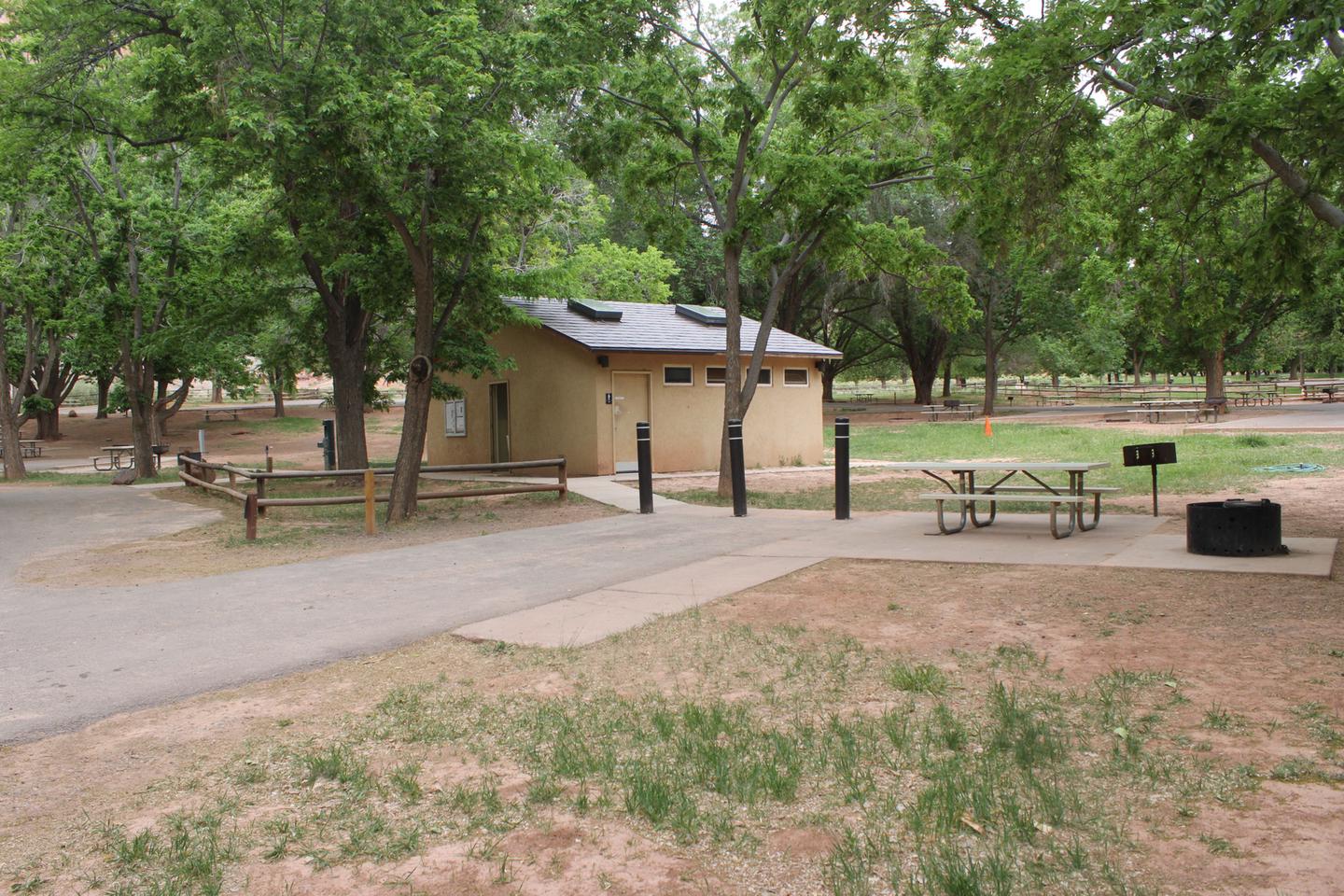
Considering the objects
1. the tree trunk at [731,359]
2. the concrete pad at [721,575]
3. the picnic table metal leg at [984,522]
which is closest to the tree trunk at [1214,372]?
the tree trunk at [731,359]

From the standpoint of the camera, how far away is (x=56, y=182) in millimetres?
21594

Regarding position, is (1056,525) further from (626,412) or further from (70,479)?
(70,479)

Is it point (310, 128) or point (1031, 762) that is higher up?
point (310, 128)

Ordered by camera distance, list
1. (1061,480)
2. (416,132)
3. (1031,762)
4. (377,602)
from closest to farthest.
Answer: (1031,762) < (377,602) < (416,132) < (1061,480)

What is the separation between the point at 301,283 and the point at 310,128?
34.4ft

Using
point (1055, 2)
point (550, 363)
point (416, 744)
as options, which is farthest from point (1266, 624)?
point (550, 363)

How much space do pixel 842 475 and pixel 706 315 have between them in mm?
12927

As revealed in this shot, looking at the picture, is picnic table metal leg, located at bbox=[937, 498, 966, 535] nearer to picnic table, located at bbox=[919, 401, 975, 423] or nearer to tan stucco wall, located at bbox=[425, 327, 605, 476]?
tan stucco wall, located at bbox=[425, 327, 605, 476]

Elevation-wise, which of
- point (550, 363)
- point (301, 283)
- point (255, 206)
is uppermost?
point (255, 206)

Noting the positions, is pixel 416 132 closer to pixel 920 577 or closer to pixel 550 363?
pixel 920 577

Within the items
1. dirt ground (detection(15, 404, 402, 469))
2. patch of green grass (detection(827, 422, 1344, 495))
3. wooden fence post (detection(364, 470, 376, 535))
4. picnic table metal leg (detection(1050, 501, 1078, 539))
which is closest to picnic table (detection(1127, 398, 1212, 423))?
patch of green grass (detection(827, 422, 1344, 495))

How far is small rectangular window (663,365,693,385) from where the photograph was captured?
21.6 m

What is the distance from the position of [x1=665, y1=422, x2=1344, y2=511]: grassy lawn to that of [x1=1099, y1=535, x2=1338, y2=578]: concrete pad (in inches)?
165

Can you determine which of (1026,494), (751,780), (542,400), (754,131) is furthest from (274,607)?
(542,400)
